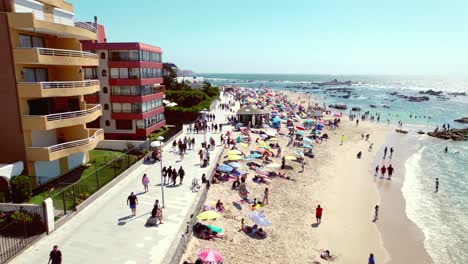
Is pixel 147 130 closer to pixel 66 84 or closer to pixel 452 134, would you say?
pixel 66 84

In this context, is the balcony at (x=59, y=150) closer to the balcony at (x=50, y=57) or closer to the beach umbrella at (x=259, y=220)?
the balcony at (x=50, y=57)

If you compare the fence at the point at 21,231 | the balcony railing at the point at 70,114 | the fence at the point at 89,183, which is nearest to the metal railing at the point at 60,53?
the balcony railing at the point at 70,114

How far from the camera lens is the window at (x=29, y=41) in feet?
71.2

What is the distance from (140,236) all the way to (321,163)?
27.2 meters

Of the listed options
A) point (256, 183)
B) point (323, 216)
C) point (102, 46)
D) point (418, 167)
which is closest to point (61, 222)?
point (256, 183)

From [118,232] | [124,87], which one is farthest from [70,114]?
[124,87]

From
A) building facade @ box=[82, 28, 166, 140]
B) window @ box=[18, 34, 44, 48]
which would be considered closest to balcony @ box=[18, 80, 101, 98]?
window @ box=[18, 34, 44, 48]

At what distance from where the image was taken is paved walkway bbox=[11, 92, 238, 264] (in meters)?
15.4

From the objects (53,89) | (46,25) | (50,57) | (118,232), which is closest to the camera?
(118,232)

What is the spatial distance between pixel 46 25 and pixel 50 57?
6.87ft

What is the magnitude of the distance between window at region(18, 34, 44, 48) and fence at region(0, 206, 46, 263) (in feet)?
37.8

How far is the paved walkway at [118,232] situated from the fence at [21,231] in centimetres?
43

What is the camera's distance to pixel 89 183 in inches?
919

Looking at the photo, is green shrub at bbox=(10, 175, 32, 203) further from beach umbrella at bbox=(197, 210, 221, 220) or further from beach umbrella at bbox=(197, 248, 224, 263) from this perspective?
beach umbrella at bbox=(197, 248, 224, 263)
